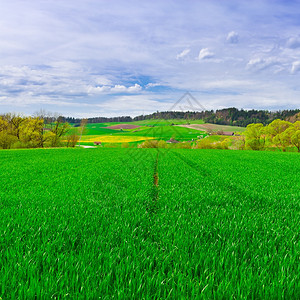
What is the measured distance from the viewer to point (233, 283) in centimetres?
247

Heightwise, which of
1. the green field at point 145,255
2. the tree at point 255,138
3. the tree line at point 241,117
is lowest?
the green field at point 145,255

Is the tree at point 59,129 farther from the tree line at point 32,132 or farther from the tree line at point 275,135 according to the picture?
the tree line at point 275,135

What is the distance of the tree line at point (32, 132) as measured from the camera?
5709 cm

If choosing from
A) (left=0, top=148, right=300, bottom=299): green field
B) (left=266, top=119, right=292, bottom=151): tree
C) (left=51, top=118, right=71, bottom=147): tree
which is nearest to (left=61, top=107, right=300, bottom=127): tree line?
(left=51, top=118, right=71, bottom=147): tree

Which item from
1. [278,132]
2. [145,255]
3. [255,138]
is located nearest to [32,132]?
[145,255]

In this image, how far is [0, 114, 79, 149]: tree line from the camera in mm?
57094

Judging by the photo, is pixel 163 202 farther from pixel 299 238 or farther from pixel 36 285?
pixel 36 285

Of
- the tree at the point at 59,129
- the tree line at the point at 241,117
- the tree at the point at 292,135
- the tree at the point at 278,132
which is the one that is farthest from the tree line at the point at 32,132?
the tree at the point at 292,135

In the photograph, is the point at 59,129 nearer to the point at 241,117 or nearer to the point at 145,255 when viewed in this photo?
the point at 145,255

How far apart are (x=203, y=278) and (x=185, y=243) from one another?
32.7 inches

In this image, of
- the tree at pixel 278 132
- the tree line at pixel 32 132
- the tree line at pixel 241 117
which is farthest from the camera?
the tree line at pixel 241 117

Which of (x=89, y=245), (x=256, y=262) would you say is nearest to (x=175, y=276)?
(x=256, y=262)

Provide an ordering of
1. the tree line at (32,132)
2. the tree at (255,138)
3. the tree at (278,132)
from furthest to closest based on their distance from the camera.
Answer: the tree at (255,138) → the tree at (278,132) → the tree line at (32,132)

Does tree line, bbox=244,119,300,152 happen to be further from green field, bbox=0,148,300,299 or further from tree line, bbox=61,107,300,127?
green field, bbox=0,148,300,299
